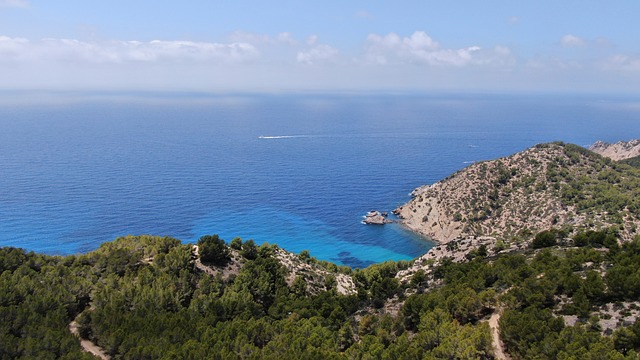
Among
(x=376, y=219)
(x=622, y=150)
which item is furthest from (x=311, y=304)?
(x=622, y=150)

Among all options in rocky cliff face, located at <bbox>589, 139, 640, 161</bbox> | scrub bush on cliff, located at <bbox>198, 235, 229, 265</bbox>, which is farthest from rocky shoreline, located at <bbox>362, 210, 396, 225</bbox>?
rocky cliff face, located at <bbox>589, 139, 640, 161</bbox>

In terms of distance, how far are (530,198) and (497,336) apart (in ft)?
248

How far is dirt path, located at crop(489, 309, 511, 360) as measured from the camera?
3341 centimetres

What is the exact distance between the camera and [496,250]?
208 feet

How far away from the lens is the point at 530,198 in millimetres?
102312

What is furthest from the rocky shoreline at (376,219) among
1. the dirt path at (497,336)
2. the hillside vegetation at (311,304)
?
the dirt path at (497,336)

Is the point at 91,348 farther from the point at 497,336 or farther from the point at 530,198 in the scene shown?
the point at 530,198

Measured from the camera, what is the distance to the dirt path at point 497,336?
3341cm

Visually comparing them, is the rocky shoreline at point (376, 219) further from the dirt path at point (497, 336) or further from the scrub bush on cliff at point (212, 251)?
the dirt path at point (497, 336)

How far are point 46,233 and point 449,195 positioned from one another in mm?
95165

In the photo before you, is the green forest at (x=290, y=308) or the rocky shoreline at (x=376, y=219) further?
the rocky shoreline at (x=376, y=219)

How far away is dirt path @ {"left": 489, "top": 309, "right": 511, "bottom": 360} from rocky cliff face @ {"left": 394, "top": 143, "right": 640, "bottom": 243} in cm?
4725

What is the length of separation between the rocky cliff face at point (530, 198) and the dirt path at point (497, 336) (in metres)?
47.2

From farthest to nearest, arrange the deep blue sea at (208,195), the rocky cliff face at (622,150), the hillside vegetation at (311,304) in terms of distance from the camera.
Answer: the rocky cliff face at (622,150) < the deep blue sea at (208,195) < the hillside vegetation at (311,304)
